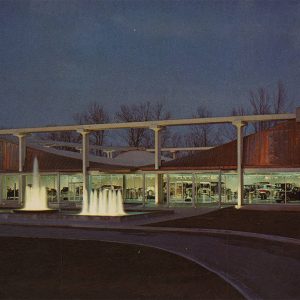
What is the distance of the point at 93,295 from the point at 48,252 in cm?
677

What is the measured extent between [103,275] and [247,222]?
16.2m

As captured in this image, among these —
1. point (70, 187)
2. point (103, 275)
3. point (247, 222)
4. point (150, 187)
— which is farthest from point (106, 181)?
point (103, 275)

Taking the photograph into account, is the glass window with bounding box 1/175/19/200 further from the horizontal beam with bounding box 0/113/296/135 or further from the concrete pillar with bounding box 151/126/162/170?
the concrete pillar with bounding box 151/126/162/170

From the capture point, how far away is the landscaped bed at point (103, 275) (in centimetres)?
1053

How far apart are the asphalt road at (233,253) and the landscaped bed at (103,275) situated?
53cm

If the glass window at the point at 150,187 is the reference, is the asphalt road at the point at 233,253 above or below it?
below

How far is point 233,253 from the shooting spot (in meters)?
16.5

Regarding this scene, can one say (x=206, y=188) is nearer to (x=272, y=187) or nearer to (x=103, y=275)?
(x=272, y=187)

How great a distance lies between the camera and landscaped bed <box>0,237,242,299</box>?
10531mm

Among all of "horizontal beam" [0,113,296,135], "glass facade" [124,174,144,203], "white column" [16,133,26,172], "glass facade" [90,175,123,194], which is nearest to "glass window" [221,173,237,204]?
"horizontal beam" [0,113,296,135]

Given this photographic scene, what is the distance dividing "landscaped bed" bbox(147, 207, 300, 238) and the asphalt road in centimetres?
298

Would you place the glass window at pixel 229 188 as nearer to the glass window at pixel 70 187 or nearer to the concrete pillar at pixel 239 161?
the concrete pillar at pixel 239 161

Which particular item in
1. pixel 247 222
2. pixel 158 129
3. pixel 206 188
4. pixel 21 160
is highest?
pixel 158 129

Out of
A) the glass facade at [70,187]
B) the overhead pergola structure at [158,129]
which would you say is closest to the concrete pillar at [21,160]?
the overhead pergola structure at [158,129]
